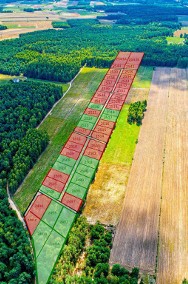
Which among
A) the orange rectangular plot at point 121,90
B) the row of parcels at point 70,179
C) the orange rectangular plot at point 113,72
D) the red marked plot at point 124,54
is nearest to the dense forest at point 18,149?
the row of parcels at point 70,179

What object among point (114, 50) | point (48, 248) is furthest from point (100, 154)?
point (114, 50)

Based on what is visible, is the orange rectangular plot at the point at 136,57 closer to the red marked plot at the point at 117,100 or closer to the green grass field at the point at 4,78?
the red marked plot at the point at 117,100

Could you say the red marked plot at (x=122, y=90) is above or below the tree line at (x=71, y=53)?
below

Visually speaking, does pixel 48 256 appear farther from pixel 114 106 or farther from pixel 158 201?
pixel 114 106

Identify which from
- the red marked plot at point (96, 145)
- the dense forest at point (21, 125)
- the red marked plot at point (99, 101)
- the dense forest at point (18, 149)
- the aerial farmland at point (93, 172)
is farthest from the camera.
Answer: the red marked plot at point (99, 101)

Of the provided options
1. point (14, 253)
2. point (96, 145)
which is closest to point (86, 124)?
point (96, 145)

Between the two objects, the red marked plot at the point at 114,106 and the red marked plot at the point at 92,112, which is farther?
the red marked plot at the point at 114,106

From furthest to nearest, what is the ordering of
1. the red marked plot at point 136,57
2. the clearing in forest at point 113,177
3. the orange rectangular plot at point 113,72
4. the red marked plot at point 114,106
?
the red marked plot at point 136,57 < the orange rectangular plot at point 113,72 < the red marked plot at point 114,106 < the clearing in forest at point 113,177
